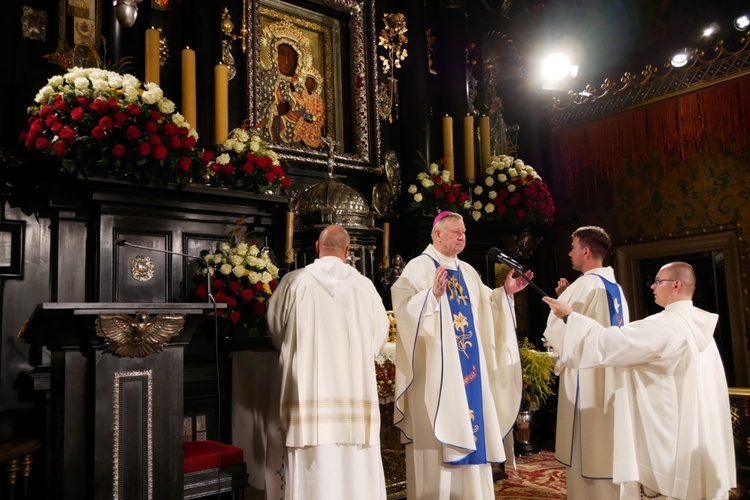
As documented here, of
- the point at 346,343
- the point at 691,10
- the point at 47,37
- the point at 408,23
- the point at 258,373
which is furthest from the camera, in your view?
the point at 691,10

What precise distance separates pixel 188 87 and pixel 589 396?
3.83 metres

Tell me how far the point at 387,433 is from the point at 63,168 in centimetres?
300

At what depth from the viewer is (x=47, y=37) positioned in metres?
5.14

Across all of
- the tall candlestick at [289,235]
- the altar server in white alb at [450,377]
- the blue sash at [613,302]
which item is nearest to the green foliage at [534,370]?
the altar server in white alb at [450,377]

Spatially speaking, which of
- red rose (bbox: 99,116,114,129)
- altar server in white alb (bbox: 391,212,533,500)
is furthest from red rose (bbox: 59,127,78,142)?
altar server in white alb (bbox: 391,212,533,500)

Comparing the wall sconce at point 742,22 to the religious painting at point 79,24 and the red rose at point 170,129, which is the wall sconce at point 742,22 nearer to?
the red rose at point 170,129

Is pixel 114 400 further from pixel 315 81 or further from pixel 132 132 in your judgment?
pixel 315 81

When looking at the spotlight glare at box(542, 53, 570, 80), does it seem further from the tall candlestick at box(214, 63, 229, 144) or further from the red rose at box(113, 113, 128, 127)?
the red rose at box(113, 113, 128, 127)

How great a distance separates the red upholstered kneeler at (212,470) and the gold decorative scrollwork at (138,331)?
78cm

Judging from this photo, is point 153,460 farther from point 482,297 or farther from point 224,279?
point 482,297

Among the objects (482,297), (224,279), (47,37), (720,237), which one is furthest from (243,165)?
(720,237)

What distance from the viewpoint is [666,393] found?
13.1 feet

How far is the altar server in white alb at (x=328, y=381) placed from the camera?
4.02 m

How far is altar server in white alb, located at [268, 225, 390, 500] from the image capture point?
402cm
